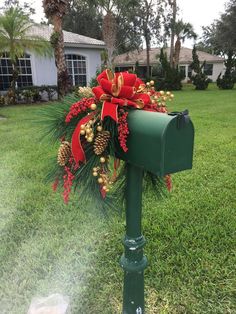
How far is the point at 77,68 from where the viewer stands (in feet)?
55.4

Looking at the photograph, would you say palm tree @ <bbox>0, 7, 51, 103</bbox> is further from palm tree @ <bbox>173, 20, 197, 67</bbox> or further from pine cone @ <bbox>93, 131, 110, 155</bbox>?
palm tree @ <bbox>173, 20, 197, 67</bbox>

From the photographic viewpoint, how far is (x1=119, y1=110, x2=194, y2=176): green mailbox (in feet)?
2.88

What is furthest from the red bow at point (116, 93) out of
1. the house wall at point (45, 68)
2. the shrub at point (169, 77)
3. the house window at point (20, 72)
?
the shrub at point (169, 77)

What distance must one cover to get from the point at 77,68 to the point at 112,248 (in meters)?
15.7

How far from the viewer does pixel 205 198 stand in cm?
322

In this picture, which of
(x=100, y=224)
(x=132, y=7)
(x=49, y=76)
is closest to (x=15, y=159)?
(x=100, y=224)

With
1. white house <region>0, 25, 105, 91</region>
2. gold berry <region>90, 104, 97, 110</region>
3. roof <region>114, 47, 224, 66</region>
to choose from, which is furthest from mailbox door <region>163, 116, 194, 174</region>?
roof <region>114, 47, 224, 66</region>

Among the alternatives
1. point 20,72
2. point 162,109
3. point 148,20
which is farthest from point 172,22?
point 162,109

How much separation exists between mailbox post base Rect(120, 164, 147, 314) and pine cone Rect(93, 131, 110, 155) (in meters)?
0.16

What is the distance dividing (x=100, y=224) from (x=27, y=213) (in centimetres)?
80

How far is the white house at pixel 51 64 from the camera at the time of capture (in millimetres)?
15039

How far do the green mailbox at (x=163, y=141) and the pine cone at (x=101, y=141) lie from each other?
0.10m

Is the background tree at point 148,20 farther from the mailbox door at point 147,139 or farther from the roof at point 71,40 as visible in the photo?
the mailbox door at point 147,139

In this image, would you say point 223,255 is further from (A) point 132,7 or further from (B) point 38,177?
A: (A) point 132,7
